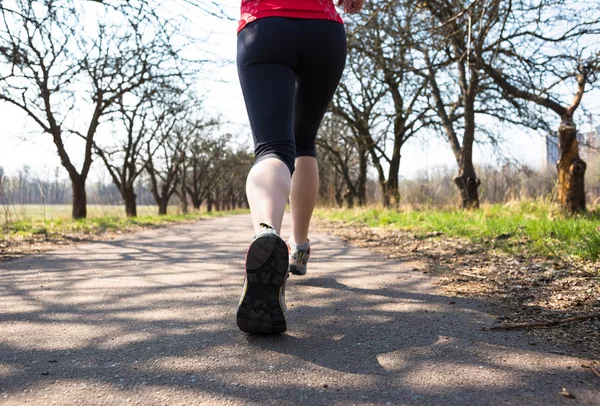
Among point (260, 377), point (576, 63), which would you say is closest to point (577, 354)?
point (260, 377)

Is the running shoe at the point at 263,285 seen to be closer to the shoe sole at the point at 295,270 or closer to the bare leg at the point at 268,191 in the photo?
the bare leg at the point at 268,191

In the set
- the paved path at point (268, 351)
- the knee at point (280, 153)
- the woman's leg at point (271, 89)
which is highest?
the woman's leg at point (271, 89)

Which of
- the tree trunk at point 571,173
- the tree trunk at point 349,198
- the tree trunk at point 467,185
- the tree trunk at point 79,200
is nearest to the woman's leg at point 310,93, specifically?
the tree trunk at point 571,173

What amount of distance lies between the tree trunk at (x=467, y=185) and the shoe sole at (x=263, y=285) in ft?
25.9

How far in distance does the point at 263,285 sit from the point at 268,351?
0.20 meters

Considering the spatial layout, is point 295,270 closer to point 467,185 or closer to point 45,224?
point 45,224

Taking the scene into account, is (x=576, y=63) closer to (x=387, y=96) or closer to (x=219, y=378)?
(x=219, y=378)

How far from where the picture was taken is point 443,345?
140cm

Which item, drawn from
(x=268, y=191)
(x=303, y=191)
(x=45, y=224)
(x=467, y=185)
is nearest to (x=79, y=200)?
(x=45, y=224)

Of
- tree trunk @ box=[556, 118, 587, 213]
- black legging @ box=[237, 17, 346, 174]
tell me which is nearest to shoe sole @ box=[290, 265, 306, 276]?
black legging @ box=[237, 17, 346, 174]

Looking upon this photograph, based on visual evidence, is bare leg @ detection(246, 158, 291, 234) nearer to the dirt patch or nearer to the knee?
the knee

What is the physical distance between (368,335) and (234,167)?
3854cm

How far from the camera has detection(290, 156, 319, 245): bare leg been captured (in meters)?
2.34

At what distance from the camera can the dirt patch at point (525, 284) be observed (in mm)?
1502
